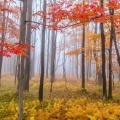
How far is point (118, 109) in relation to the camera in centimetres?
848

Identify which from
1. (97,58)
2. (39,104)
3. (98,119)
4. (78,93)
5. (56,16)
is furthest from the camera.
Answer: (97,58)

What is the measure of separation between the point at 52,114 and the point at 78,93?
334 inches

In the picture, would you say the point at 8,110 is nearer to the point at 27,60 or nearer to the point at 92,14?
the point at 92,14

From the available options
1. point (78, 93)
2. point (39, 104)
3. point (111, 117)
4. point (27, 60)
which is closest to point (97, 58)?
point (78, 93)

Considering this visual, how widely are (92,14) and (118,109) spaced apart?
4.16 metres

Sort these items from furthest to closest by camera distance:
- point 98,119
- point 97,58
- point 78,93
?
1. point 97,58
2. point 78,93
3. point 98,119

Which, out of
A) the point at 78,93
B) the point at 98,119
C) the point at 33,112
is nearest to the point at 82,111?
the point at 98,119

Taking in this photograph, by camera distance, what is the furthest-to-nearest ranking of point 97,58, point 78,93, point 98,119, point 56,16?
point 97,58
point 78,93
point 56,16
point 98,119

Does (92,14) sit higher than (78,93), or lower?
higher

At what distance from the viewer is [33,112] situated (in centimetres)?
898

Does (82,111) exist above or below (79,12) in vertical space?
below

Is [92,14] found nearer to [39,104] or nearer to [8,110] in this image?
[39,104]

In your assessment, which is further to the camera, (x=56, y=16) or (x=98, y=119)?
(x=56, y=16)

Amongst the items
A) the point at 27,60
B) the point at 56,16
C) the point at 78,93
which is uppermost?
the point at 56,16
